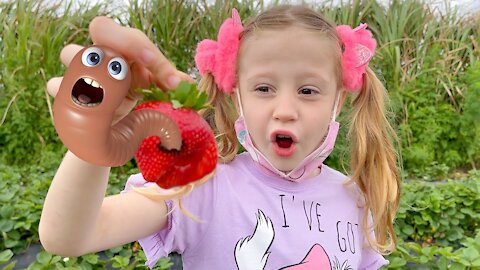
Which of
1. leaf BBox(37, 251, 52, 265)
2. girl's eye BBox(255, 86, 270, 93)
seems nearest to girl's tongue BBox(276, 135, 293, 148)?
girl's eye BBox(255, 86, 270, 93)

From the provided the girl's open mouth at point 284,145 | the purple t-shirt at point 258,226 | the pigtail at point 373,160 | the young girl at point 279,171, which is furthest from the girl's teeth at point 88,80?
the pigtail at point 373,160

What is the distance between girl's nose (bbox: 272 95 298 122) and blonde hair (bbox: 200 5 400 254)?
245mm

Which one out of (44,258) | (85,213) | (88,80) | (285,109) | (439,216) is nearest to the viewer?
(88,80)

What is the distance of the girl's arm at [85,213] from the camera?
0.94 meters

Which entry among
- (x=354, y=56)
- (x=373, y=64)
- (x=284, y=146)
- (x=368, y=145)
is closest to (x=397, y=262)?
(x=368, y=145)

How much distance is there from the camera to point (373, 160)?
1660 millimetres

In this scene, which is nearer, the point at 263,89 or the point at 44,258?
the point at 263,89

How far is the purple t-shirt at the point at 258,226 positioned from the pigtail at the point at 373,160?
0.08 meters

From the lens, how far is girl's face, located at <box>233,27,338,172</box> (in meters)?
1.30

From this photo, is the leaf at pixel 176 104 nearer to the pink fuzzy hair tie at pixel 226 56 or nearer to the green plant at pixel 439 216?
the pink fuzzy hair tie at pixel 226 56

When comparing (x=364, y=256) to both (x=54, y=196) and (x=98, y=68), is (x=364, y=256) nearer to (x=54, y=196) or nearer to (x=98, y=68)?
(x=54, y=196)

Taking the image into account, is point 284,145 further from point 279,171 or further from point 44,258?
point 44,258

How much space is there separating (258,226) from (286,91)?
33cm

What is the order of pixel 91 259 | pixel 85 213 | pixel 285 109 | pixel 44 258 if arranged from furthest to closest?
pixel 91 259 → pixel 44 258 → pixel 285 109 → pixel 85 213
